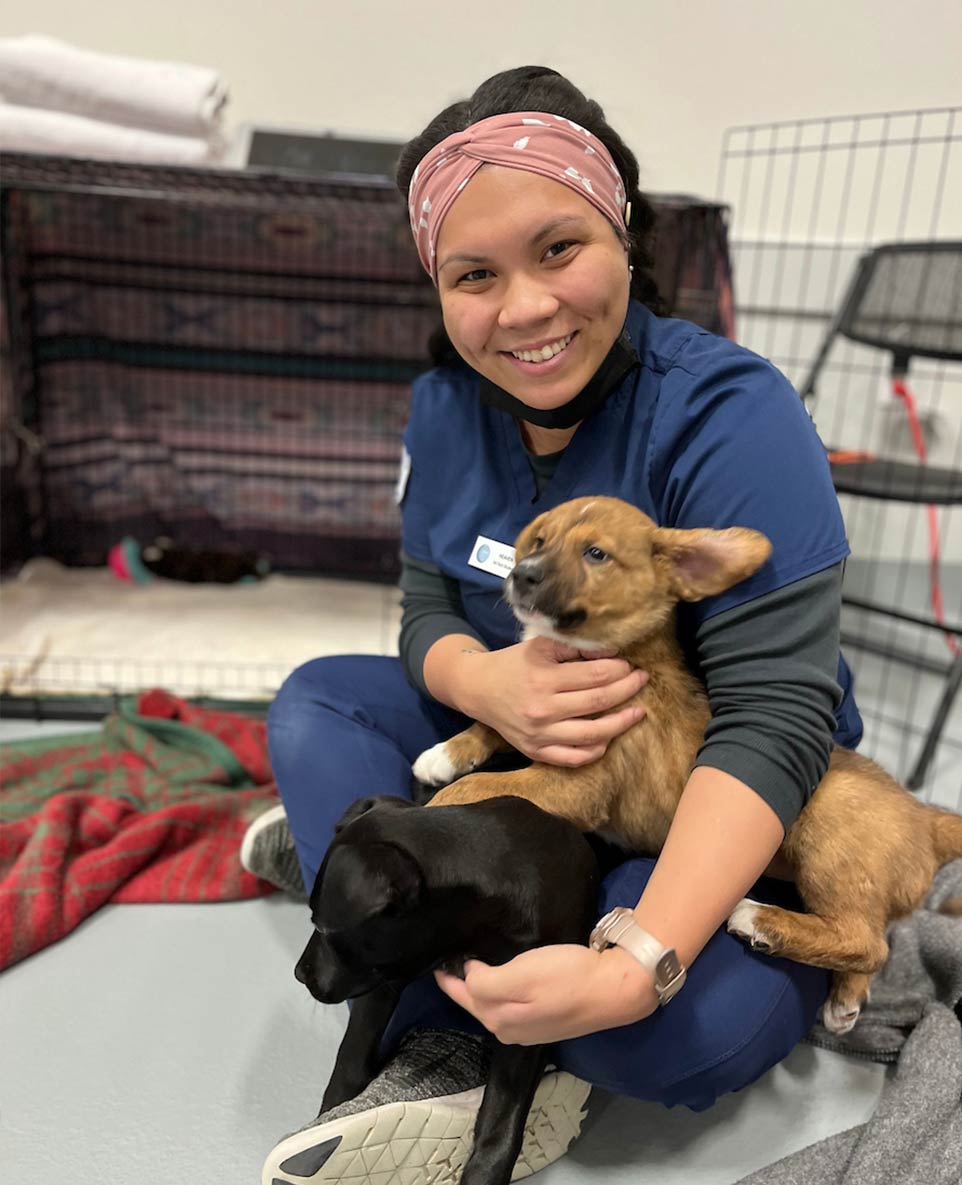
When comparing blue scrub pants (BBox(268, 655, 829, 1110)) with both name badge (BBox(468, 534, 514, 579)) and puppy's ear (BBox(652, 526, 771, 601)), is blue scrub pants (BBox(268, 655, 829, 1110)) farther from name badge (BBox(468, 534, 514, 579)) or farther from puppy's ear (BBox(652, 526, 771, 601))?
puppy's ear (BBox(652, 526, 771, 601))

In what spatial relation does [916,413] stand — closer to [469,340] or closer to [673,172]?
[673,172]

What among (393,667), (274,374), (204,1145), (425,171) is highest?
(425,171)

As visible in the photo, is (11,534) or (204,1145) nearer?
(204,1145)

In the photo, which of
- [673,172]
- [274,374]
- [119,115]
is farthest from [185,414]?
[673,172]

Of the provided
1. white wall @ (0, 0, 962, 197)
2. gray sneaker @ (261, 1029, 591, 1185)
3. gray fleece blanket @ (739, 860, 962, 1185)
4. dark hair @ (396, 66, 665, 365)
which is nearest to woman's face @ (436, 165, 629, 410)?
dark hair @ (396, 66, 665, 365)

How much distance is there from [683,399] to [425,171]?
39 centimetres

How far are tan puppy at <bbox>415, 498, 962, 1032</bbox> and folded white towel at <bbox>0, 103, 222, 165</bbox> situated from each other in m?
1.50

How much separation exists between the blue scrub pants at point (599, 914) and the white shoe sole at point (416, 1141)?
6cm

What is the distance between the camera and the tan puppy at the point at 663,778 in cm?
100

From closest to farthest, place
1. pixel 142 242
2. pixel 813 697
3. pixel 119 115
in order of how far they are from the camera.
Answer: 1. pixel 813 697
2. pixel 119 115
3. pixel 142 242

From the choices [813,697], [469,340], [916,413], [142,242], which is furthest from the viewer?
[916,413]

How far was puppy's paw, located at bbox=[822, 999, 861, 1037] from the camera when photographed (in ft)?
3.79

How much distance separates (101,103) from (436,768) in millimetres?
1748

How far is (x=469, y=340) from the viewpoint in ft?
3.58
